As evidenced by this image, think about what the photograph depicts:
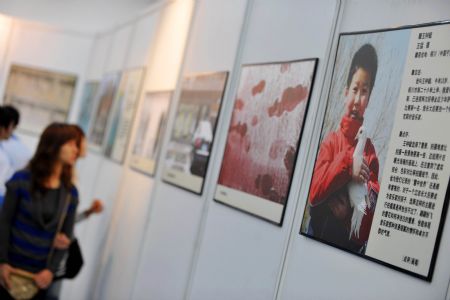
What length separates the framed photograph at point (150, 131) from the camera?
20.8ft

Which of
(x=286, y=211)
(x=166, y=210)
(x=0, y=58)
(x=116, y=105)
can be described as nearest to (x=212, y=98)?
(x=166, y=210)

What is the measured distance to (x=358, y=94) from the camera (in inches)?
131

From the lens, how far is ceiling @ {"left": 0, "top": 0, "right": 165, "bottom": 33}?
12812 millimetres

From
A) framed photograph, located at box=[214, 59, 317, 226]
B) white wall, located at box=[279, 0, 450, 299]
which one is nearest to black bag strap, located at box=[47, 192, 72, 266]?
framed photograph, located at box=[214, 59, 317, 226]

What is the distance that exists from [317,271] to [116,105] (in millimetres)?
5684

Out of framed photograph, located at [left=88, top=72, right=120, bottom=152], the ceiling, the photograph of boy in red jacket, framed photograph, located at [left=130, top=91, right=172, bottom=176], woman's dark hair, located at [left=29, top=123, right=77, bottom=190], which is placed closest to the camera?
the photograph of boy in red jacket

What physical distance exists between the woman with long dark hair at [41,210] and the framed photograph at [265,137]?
4.43 feet

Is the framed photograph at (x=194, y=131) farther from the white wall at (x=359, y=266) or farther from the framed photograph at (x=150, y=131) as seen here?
the white wall at (x=359, y=266)

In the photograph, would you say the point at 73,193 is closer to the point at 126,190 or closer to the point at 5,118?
the point at 5,118

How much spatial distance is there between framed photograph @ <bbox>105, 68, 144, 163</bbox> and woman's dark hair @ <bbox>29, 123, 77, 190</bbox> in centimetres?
237

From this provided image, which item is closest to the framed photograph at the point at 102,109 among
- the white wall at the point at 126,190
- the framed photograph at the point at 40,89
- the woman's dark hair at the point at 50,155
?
the white wall at the point at 126,190

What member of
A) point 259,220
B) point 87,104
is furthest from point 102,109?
point 259,220

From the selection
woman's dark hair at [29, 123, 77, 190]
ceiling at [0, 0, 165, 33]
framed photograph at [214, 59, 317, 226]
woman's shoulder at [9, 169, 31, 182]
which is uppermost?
ceiling at [0, 0, 165, 33]

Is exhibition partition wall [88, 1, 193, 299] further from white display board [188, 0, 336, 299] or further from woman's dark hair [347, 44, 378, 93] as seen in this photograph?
woman's dark hair [347, 44, 378, 93]
